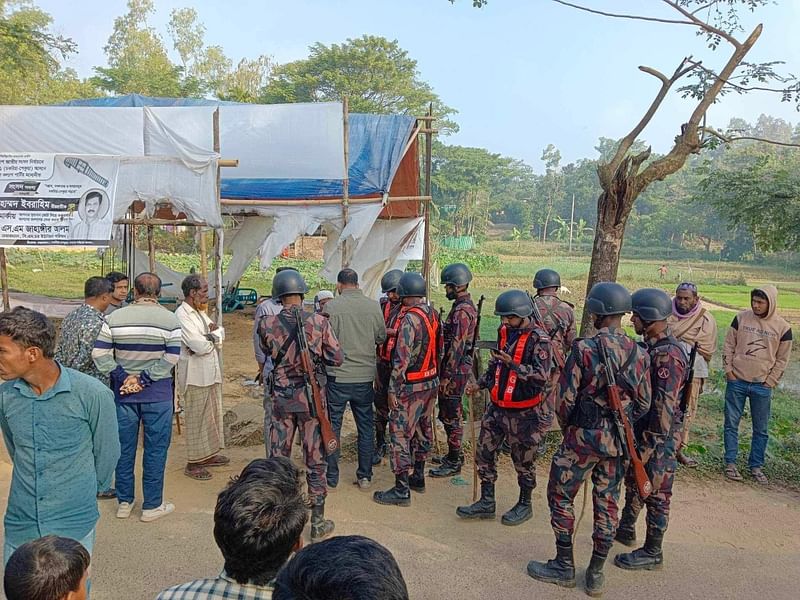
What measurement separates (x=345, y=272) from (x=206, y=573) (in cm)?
256

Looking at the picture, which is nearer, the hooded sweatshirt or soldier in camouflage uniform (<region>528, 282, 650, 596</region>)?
soldier in camouflage uniform (<region>528, 282, 650, 596</region>)

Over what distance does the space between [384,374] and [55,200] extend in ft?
12.8

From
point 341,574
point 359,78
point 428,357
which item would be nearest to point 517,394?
point 428,357

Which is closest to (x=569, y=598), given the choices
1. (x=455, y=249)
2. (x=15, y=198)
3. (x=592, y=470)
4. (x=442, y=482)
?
(x=592, y=470)

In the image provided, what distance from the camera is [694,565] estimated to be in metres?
4.23

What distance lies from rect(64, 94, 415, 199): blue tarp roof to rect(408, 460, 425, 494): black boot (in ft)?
15.0

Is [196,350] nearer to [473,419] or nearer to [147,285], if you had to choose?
[147,285]

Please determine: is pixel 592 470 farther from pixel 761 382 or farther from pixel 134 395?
pixel 134 395

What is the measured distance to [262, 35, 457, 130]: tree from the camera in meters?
32.9

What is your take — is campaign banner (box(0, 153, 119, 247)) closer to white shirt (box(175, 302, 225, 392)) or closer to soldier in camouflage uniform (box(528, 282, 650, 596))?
white shirt (box(175, 302, 225, 392))

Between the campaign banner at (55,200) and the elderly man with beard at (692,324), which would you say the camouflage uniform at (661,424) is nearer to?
the elderly man with beard at (692,324)

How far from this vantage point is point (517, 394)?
14.9 feet

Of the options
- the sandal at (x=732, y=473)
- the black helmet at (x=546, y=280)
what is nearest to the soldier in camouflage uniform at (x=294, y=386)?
the black helmet at (x=546, y=280)

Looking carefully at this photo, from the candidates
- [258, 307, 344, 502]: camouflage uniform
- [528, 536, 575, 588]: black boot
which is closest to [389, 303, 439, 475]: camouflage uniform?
[258, 307, 344, 502]: camouflage uniform
